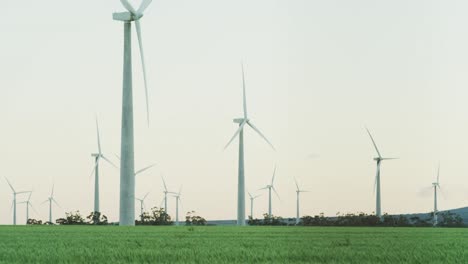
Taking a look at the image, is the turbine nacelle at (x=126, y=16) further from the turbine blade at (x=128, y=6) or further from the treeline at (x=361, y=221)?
the treeline at (x=361, y=221)

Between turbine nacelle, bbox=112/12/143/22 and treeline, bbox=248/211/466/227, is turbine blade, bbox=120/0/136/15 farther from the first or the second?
treeline, bbox=248/211/466/227

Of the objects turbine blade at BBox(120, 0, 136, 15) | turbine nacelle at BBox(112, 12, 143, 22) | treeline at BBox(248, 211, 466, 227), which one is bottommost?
treeline at BBox(248, 211, 466, 227)

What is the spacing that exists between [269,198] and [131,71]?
63.4 m

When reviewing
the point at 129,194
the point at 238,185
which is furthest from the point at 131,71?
the point at 238,185

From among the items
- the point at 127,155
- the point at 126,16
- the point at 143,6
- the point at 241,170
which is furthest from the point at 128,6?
the point at 241,170

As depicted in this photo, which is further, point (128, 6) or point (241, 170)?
point (241, 170)

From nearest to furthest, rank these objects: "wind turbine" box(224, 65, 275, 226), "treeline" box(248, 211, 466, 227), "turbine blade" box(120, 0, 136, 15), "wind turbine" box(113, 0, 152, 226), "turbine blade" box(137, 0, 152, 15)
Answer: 1. "wind turbine" box(113, 0, 152, 226)
2. "turbine blade" box(120, 0, 136, 15)
3. "turbine blade" box(137, 0, 152, 15)
4. "wind turbine" box(224, 65, 275, 226)
5. "treeline" box(248, 211, 466, 227)

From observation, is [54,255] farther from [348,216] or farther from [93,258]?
[348,216]

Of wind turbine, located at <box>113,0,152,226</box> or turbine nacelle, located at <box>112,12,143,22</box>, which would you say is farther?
turbine nacelle, located at <box>112,12,143,22</box>

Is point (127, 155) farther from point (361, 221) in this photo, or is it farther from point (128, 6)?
point (361, 221)

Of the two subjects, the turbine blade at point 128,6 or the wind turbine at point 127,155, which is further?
the turbine blade at point 128,6

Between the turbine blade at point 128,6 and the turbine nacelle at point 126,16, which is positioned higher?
the turbine blade at point 128,6

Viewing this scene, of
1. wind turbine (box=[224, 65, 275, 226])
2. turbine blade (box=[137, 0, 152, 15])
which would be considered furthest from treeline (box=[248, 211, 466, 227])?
turbine blade (box=[137, 0, 152, 15])

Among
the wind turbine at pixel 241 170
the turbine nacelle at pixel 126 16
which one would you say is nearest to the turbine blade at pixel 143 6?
the turbine nacelle at pixel 126 16
